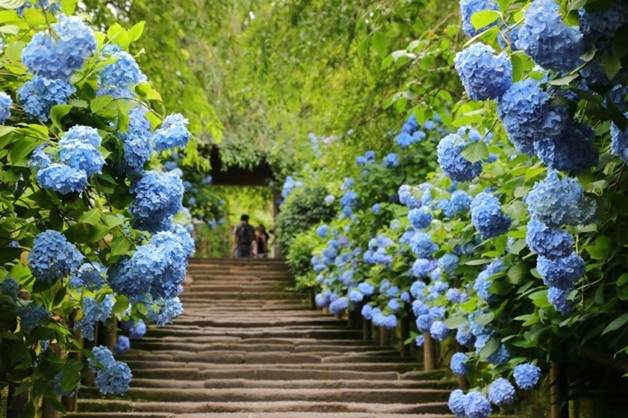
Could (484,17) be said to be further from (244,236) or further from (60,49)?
(244,236)

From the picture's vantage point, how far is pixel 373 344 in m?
8.42

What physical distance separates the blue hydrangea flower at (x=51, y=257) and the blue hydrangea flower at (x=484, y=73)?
38.4 inches

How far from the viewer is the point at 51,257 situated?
212 centimetres

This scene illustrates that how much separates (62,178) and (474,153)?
101 cm

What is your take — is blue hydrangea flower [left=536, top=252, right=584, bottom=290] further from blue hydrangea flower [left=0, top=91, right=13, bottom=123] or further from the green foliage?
the green foliage

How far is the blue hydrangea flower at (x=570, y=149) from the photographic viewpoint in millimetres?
1819

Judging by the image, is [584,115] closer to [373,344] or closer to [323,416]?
[323,416]

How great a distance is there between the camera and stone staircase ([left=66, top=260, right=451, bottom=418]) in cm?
587

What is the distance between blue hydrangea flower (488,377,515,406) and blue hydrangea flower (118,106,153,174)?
212 cm

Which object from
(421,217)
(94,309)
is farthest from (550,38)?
(421,217)

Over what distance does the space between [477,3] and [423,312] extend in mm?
3849

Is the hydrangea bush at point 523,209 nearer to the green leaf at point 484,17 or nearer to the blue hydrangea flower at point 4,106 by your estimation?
the green leaf at point 484,17

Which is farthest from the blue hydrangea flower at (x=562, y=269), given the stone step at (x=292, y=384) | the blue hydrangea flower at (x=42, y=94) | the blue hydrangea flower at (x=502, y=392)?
the stone step at (x=292, y=384)

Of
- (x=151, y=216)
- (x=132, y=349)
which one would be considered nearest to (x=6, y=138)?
(x=151, y=216)
